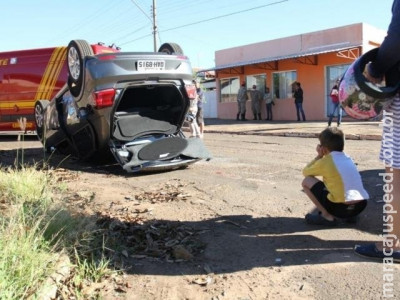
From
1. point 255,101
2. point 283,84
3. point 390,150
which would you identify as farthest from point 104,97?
point 283,84

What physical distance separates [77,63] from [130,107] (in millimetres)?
1052

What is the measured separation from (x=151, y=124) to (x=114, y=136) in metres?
0.69

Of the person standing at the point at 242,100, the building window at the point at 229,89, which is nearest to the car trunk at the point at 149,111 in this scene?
the person standing at the point at 242,100

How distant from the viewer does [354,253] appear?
11.3 feet

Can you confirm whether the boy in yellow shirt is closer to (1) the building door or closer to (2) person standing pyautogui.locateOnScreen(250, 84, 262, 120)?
(1) the building door

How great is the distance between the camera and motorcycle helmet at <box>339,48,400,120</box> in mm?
3123

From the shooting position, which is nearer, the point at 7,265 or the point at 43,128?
the point at 7,265

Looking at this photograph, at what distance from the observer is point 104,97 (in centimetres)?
616

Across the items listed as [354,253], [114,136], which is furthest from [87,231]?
[114,136]

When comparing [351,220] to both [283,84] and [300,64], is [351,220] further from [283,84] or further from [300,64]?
[283,84]

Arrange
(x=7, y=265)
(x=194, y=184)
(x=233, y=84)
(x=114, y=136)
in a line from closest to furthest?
(x=7, y=265)
(x=194, y=184)
(x=114, y=136)
(x=233, y=84)

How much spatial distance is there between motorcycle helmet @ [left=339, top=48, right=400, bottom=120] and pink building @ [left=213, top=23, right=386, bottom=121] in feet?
48.8

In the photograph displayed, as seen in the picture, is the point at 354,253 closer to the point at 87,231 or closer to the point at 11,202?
the point at 87,231

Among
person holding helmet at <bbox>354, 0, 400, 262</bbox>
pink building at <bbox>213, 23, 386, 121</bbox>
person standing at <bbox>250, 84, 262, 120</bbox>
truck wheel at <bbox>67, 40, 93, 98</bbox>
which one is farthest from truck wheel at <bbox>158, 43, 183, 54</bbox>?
person standing at <bbox>250, 84, 262, 120</bbox>
